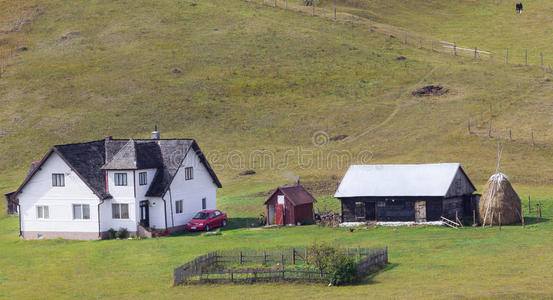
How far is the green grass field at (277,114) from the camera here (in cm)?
4566

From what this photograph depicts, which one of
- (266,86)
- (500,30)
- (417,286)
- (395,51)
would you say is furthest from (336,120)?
(417,286)

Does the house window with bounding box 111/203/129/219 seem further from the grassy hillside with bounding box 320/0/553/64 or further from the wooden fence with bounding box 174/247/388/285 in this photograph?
the grassy hillside with bounding box 320/0/553/64

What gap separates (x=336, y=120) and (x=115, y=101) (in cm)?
3537

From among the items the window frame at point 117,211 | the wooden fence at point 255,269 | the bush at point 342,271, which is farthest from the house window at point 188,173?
the bush at point 342,271

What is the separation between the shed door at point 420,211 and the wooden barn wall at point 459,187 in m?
2.08

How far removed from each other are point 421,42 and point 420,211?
3526 inches

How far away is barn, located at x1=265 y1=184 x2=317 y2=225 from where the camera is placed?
218ft

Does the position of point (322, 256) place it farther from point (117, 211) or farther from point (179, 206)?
point (117, 211)

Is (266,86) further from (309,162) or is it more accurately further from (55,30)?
(55,30)

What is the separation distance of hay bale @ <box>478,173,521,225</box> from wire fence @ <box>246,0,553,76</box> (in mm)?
72224

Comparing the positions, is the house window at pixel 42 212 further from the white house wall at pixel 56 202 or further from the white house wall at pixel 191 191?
the white house wall at pixel 191 191

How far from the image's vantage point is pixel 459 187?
64.5 metres

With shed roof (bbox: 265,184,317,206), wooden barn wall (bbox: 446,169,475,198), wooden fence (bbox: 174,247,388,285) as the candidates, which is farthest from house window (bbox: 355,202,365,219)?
wooden fence (bbox: 174,247,388,285)

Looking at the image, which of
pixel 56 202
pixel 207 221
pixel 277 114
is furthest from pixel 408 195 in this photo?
pixel 277 114
